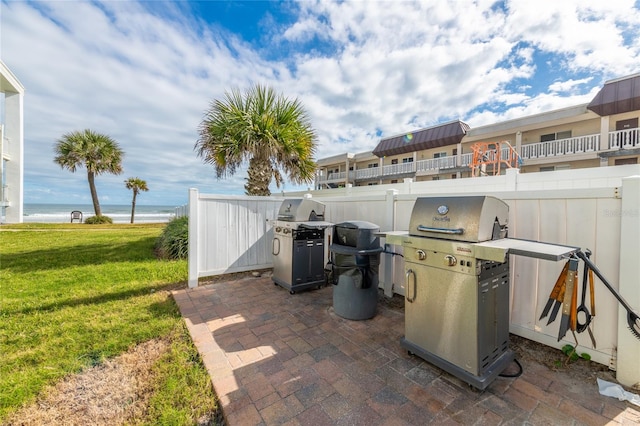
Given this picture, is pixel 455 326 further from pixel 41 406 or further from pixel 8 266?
pixel 8 266

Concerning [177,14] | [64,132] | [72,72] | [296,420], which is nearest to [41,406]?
[296,420]

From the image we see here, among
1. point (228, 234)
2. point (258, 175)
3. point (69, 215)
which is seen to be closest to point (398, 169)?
point (258, 175)

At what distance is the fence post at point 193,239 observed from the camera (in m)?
4.54

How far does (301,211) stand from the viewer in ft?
13.8

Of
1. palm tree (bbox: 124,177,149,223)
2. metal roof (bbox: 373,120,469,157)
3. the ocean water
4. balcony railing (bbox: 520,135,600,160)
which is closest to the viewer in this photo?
balcony railing (bbox: 520,135,600,160)

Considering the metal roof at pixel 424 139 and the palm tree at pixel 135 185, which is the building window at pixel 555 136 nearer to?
the metal roof at pixel 424 139

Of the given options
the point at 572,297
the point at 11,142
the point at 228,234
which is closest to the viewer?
the point at 572,297

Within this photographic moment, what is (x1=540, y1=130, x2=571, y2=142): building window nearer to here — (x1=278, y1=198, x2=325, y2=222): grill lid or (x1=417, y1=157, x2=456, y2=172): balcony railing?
(x1=417, y1=157, x2=456, y2=172): balcony railing

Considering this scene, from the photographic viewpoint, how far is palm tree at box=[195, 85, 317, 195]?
6344 millimetres

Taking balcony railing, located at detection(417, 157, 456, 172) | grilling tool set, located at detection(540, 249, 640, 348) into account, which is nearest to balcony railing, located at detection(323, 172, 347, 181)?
balcony railing, located at detection(417, 157, 456, 172)

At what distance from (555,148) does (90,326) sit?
19.2 m

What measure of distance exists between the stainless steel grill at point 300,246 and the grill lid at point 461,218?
6.24ft

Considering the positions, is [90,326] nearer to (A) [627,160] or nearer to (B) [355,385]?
(B) [355,385]

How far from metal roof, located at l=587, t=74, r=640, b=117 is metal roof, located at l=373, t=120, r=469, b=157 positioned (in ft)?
19.1
